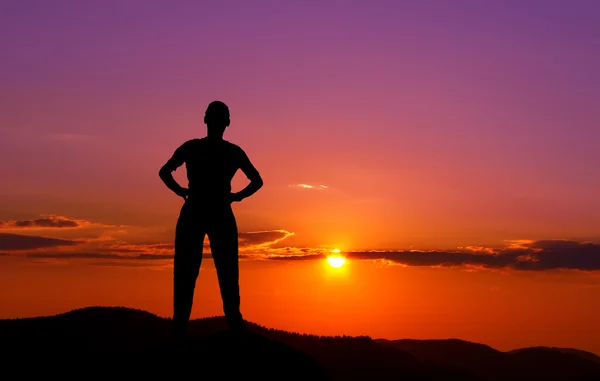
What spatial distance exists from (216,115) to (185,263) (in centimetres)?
341

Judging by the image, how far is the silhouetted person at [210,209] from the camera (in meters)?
16.0

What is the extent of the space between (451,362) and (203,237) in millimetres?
140226

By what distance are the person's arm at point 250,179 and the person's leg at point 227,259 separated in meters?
0.42

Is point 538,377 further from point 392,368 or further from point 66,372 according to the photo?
point 66,372

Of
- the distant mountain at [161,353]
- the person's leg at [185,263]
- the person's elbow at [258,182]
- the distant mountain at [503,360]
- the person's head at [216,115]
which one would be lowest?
the distant mountain at [503,360]

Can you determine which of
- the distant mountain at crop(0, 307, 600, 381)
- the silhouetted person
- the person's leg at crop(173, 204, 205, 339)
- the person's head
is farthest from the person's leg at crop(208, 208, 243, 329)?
the person's head

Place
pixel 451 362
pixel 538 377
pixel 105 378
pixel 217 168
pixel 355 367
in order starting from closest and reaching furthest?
pixel 105 378, pixel 217 168, pixel 355 367, pixel 538 377, pixel 451 362

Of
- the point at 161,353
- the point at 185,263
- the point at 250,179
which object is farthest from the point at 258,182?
the point at 161,353

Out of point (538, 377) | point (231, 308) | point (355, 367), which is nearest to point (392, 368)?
point (355, 367)

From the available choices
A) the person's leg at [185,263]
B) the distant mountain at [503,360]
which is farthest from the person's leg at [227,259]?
the distant mountain at [503,360]

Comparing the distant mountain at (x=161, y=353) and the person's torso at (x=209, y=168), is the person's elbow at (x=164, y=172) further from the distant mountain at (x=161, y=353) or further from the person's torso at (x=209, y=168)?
the distant mountain at (x=161, y=353)

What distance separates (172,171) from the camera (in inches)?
639

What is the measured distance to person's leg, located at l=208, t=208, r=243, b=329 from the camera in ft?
53.0

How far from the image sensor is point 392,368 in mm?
92938
